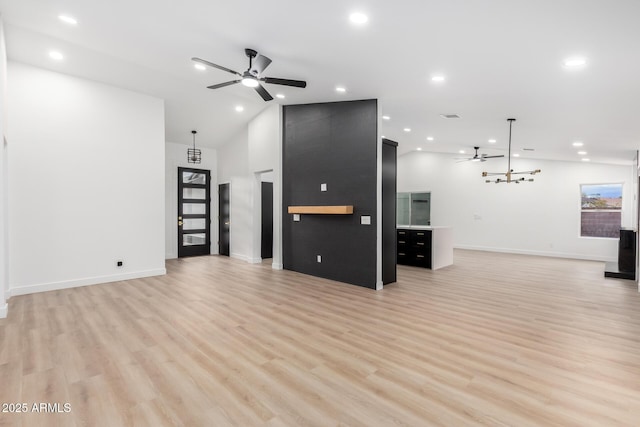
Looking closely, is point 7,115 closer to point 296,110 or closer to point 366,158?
point 296,110

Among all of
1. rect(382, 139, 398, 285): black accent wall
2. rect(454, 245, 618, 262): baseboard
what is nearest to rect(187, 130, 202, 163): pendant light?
rect(382, 139, 398, 285): black accent wall

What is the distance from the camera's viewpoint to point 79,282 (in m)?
5.19

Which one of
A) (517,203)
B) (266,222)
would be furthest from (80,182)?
(517,203)

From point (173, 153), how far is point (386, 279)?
6.63 m

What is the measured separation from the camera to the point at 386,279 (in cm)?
548

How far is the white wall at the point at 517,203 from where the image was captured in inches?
336

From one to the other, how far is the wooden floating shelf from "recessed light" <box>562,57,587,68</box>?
334 cm

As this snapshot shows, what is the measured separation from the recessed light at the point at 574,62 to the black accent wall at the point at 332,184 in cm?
258

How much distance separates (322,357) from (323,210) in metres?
3.26

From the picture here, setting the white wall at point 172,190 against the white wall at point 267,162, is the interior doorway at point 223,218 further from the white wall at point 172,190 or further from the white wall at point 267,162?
the white wall at point 267,162

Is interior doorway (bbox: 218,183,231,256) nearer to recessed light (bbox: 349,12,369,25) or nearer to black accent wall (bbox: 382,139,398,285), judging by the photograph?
black accent wall (bbox: 382,139,398,285)

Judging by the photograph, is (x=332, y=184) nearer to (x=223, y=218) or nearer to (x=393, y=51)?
(x=393, y=51)

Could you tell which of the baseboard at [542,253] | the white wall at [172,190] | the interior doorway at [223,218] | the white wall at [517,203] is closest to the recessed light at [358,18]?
the white wall at [172,190]

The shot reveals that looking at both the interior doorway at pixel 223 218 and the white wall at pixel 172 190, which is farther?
the interior doorway at pixel 223 218
